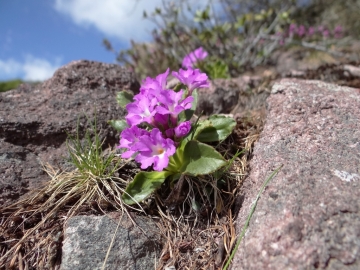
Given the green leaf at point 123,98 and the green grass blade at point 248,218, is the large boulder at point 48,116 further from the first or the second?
the green grass blade at point 248,218

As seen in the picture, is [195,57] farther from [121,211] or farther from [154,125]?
[121,211]

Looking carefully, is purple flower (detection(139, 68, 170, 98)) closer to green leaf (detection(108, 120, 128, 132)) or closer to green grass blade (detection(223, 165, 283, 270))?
green leaf (detection(108, 120, 128, 132))

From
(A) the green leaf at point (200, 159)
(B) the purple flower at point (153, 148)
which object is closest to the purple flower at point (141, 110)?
(B) the purple flower at point (153, 148)

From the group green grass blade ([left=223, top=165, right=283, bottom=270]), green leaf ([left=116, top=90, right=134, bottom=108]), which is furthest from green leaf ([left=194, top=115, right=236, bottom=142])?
green leaf ([left=116, top=90, right=134, bottom=108])

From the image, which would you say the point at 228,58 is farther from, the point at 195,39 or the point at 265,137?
the point at 265,137

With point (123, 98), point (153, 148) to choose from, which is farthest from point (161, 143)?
point (123, 98)

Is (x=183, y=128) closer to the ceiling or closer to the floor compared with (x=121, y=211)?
closer to the ceiling
